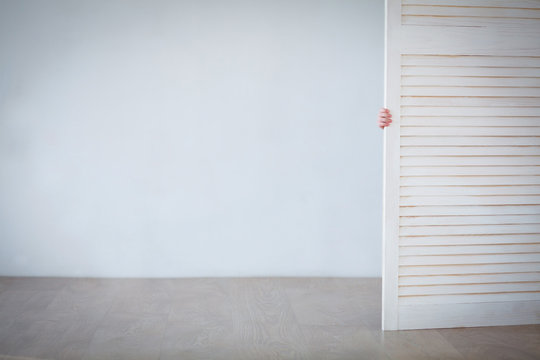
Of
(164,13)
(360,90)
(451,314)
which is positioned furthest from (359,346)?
(164,13)

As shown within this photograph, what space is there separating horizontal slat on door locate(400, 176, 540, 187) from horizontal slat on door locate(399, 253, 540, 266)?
0.37 metres

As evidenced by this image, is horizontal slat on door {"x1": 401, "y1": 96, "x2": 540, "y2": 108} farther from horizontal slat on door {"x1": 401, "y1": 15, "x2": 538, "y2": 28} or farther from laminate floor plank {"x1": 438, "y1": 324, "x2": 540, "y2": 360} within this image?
laminate floor plank {"x1": 438, "y1": 324, "x2": 540, "y2": 360}

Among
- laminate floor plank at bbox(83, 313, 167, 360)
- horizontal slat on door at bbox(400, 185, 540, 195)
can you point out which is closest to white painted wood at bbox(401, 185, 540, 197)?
horizontal slat on door at bbox(400, 185, 540, 195)

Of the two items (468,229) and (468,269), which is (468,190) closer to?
(468,229)

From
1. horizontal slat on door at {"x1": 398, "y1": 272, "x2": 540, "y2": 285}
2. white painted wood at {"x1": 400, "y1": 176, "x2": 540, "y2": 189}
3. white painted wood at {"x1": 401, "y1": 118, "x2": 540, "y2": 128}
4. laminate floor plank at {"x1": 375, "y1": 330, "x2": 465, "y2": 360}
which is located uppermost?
white painted wood at {"x1": 401, "y1": 118, "x2": 540, "y2": 128}

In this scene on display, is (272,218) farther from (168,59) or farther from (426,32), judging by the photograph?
(426,32)

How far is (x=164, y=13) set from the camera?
3.80 m

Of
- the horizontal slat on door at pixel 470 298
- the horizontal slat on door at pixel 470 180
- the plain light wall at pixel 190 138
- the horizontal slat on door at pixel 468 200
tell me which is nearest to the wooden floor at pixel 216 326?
the horizontal slat on door at pixel 470 298

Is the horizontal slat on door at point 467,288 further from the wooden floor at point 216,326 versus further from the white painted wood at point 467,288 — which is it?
the wooden floor at point 216,326

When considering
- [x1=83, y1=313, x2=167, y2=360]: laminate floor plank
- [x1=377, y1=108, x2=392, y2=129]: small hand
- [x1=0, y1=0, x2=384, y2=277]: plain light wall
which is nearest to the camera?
[x1=83, y1=313, x2=167, y2=360]: laminate floor plank

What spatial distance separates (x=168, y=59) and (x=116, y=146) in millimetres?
692

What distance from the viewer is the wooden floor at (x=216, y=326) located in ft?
8.28

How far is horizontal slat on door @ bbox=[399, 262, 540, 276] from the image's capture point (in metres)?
2.82

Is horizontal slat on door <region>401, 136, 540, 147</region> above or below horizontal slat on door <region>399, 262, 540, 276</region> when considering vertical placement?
above
